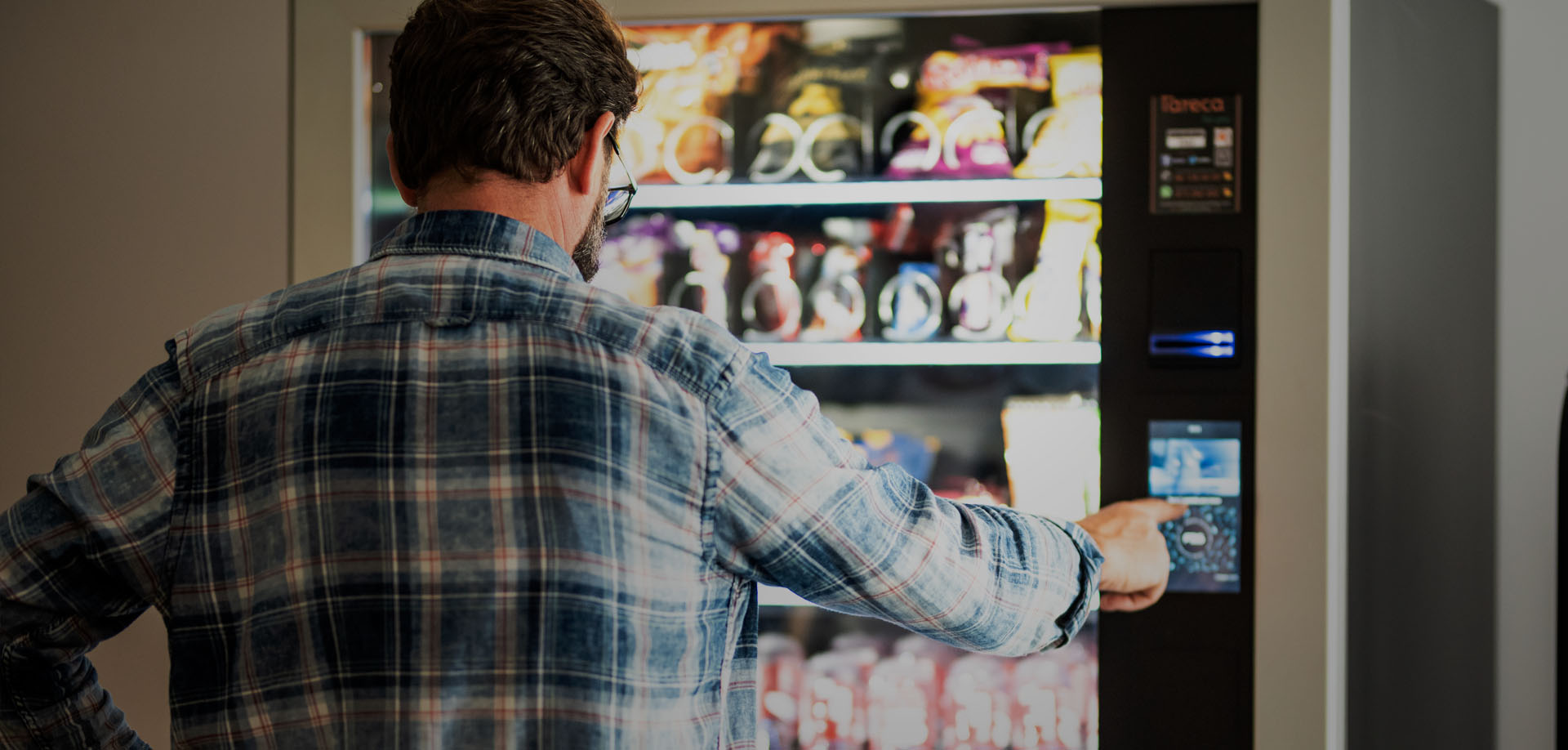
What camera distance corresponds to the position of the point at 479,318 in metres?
0.83

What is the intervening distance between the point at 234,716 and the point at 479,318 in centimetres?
35

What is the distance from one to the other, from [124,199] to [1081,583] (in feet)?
4.56

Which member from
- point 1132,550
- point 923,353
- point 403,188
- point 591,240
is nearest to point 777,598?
point 923,353

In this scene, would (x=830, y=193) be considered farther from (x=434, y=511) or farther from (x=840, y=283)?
(x=434, y=511)

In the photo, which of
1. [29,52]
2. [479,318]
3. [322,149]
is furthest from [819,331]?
[29,52]

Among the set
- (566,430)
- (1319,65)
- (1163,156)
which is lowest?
(566,430)

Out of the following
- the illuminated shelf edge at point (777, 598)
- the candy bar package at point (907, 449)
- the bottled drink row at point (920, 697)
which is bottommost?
the bottled drink row at point (920, 697)

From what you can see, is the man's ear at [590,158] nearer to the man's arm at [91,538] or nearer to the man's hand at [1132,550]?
the man's arm at [91,538]

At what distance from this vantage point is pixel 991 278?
1726mm

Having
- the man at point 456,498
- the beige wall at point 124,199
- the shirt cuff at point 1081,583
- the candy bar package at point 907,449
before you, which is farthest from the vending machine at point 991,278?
the man at point 456,498

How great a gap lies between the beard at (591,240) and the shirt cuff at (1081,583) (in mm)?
485

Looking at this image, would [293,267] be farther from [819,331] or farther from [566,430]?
[566,430]

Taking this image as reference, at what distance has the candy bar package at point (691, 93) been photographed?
Answer: 1628 millimetres

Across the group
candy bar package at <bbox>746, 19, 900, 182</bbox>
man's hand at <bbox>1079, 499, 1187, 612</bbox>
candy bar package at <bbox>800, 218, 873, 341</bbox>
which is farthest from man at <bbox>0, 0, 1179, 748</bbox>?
candy bar package at <bbox>800, 218, 873, 341</bbox>
